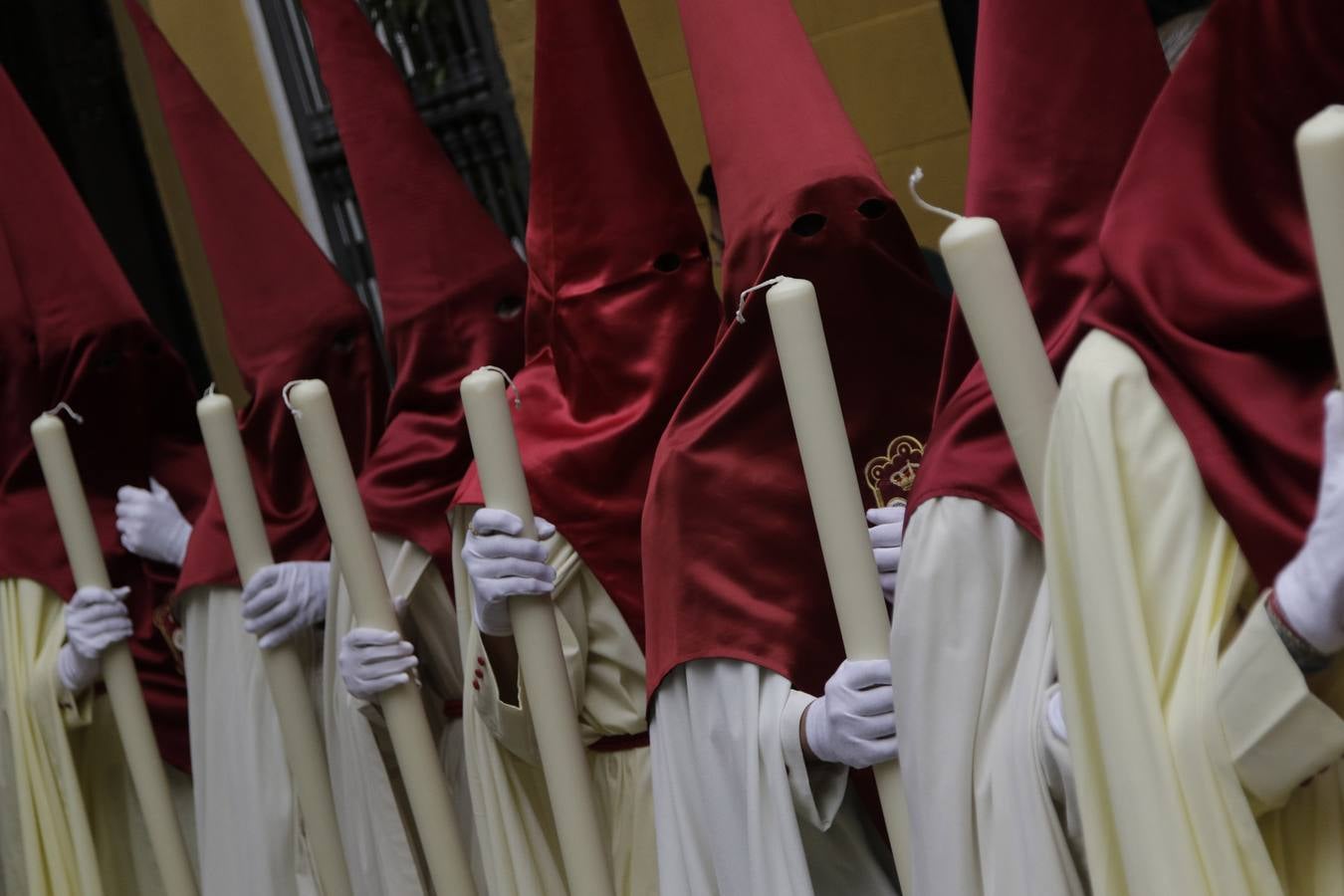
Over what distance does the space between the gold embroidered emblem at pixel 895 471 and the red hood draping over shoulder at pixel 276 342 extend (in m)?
1.47

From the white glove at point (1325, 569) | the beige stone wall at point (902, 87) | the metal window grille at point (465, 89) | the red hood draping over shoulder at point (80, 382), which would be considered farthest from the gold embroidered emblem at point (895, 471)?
the metal window grille at point (465, 89)

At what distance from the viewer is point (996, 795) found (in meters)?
1.98

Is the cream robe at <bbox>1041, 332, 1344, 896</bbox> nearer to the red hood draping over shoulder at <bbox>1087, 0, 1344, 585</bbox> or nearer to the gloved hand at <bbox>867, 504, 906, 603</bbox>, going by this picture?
the red hood draping over shoulder at <bbox>1087, 0, 1344, 585</bbox>

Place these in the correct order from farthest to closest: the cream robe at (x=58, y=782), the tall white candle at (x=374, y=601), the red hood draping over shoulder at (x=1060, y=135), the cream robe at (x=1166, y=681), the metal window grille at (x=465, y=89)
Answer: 1. the metal window grille at (x=465, y=89)
2. the cream robe at (x=58, y=782)
3. the tall white candle at (x=374, y=601)
4. the red hood draping over shoulder at (x=1060, y=135)
5. the cream robe at (x=1166, y=681)

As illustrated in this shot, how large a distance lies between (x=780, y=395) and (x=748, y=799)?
0.53 metres

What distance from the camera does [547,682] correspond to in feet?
7.91

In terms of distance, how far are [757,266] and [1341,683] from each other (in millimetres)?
1027

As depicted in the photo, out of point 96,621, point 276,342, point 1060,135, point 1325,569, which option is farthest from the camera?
point 276,342

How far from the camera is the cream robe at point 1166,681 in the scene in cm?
161

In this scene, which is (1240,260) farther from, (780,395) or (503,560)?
(503,560)

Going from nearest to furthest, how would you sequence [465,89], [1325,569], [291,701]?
[1325,569], [291,701], [465,89]

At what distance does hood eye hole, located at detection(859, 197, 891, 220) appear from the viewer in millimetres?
2396

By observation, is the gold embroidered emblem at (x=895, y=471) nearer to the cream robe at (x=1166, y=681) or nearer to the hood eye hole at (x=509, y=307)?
the cream robe at (x=1166, y=681)

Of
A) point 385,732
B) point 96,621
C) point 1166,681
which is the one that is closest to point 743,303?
point 1166,681
